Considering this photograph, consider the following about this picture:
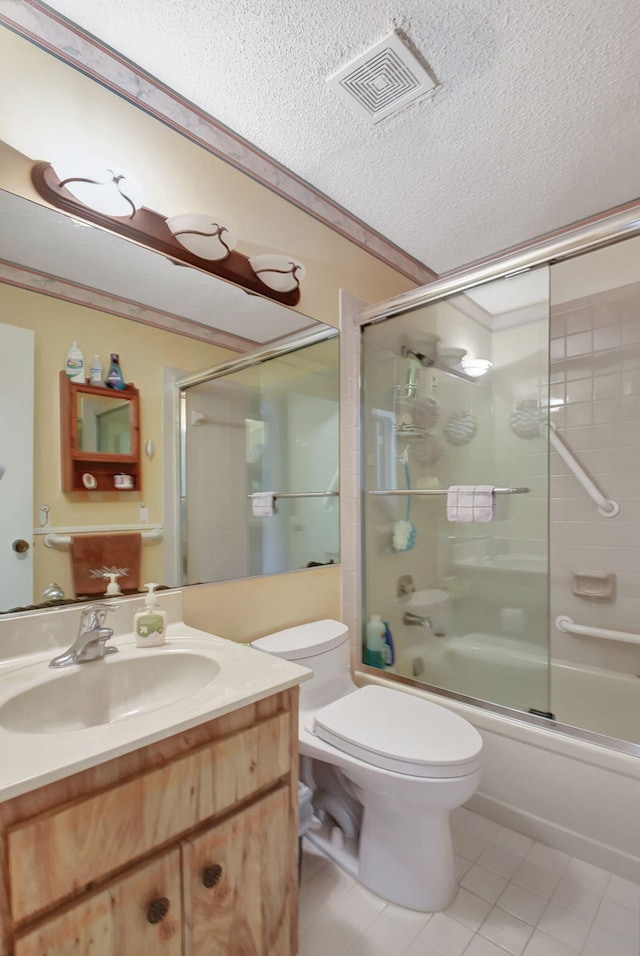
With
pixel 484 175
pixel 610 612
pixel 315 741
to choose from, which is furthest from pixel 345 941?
pixel 484 175

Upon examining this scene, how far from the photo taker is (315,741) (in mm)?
1400

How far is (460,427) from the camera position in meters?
2.05

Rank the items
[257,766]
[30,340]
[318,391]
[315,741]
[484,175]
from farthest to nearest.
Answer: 1. [318,391]
2. [484,175]
3. [315,741]
4. [30,340]
5. [257,766]

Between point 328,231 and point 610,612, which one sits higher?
point 328,231

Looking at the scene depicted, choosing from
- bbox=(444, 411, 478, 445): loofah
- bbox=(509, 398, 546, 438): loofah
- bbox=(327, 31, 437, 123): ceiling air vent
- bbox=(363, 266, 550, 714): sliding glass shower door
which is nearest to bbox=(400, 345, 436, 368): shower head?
bbox=(363, 266, 550, 714): sliding glass shower door

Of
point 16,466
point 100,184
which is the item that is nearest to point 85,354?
point 16,466

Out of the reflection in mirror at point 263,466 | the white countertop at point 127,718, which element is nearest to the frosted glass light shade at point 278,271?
the reflection in mirror at point 263,466

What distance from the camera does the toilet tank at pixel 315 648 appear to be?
1576 mm

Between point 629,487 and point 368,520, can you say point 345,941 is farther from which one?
point 629,487

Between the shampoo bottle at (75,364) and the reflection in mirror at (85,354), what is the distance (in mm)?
17

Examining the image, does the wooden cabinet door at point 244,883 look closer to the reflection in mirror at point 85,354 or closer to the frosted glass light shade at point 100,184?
the reflection in mirror at point 85,354

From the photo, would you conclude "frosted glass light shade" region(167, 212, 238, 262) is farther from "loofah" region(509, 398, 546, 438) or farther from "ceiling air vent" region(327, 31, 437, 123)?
"loofah" region(509, 398, 546, 438)

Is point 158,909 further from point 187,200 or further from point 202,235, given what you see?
point 187,200

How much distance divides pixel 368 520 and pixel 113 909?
156cm
